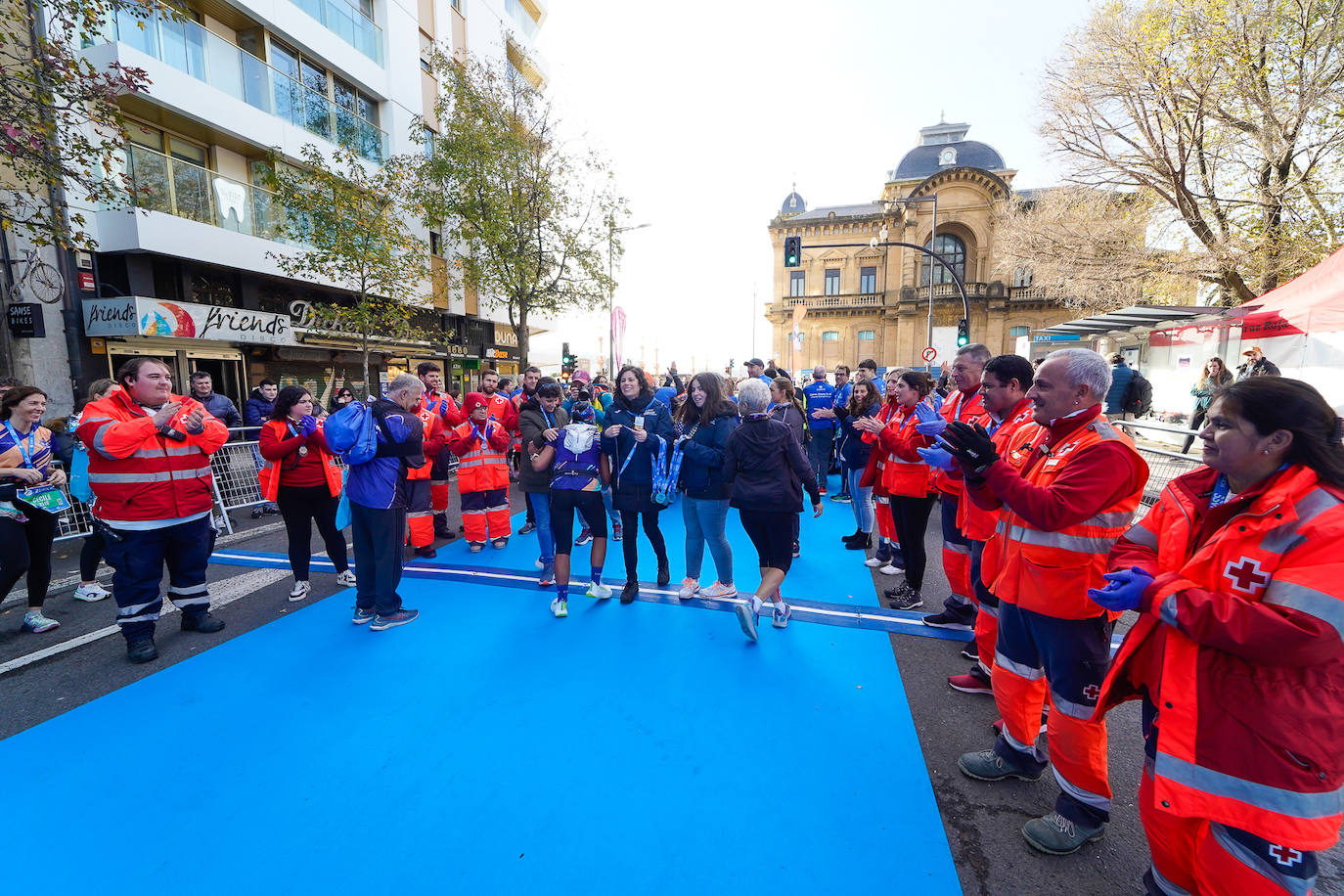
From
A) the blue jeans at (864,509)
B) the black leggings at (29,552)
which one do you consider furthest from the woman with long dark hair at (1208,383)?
the black leggings at (29,552)

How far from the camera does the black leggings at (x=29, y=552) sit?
412 cm

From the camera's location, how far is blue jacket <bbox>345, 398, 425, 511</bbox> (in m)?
4.41

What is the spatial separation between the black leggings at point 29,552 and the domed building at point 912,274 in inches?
1320

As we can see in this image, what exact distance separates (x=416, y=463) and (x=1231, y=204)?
1998 cm

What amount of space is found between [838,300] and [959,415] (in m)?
38.0

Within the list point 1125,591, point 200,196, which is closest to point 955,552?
point 1125,591

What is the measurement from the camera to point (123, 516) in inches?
156

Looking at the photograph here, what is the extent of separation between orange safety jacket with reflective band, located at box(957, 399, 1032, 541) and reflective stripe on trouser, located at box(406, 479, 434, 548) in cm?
531

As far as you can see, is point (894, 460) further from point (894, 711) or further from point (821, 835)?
point (821, 835)

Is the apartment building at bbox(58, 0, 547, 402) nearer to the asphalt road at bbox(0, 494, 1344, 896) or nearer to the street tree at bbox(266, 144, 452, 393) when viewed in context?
the street tree at bbox(266, 144, 452, 393)

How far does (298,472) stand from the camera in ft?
16.4

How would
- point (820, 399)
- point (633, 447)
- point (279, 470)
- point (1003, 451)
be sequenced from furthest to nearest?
point (820, 399)
point (279, 470)
point (633, 447)
point (1003, 451)

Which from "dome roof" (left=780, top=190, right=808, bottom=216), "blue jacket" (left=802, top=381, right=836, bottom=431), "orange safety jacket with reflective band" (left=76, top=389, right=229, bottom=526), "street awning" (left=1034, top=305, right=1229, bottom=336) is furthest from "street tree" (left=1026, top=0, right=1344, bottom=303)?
"dome roof" (left=780, top=190, right=808, bottom=216)

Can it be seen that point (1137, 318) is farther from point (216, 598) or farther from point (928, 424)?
point (216, 598)
